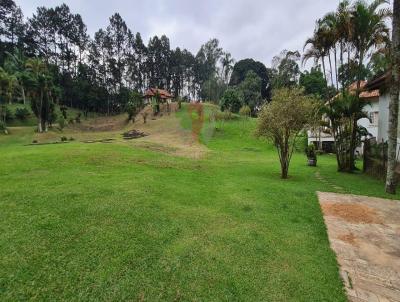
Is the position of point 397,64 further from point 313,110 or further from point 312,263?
point 312,263

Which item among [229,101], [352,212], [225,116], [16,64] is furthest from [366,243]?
[16,64]

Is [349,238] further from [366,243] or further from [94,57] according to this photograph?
[94,57]

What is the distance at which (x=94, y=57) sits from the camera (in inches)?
2308

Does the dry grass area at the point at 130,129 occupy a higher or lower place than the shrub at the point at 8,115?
lower

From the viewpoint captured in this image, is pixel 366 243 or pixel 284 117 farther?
pixel 284 117

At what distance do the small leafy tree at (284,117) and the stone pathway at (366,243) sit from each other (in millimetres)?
4356

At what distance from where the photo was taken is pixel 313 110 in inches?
525

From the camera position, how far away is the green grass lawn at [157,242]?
13.0ft

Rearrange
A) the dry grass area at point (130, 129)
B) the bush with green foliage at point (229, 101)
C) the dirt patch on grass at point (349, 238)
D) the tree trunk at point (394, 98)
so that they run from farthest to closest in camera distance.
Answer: the bush with green foliage at point (229, 101) → the dry grass area at point (130, 129) → the tree trunk at point (394, 98) → the dirt patch on grass at point (349, 238)

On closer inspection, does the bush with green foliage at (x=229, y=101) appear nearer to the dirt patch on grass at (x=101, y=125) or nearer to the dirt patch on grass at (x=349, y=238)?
the dirt patch on grass at (x=101, y=125)

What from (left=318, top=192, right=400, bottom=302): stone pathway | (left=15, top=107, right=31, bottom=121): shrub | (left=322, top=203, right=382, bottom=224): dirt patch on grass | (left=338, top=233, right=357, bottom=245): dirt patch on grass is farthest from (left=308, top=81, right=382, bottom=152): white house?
(left=15, top=107, right=31, bottom=121): shrub

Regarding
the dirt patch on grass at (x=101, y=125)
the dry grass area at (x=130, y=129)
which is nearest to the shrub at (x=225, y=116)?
the dry grass area at (x=130, y=129)

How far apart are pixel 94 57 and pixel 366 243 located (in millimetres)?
64720

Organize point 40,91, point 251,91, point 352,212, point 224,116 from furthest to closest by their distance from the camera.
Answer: point 251,91 → point 224,116 → point 40,91 → point 352,212
